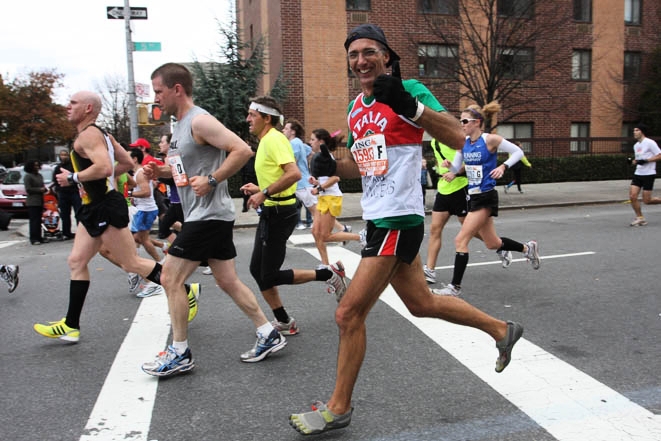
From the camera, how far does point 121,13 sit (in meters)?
12.8

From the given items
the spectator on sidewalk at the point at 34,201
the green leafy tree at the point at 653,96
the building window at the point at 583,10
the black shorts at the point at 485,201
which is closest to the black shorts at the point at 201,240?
the black shorts at the point at 485,201

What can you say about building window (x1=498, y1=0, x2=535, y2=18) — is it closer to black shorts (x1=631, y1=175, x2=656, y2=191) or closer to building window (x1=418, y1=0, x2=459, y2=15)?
building window (x1=418, y1=0, x2=459, y2=15)

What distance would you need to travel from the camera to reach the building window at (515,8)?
51.8 ft

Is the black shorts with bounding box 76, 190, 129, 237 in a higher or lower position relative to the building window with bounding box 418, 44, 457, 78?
lower

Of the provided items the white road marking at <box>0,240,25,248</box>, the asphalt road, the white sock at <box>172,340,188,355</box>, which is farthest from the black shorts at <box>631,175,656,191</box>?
the white road marking at <box>0,240,25,248</box>

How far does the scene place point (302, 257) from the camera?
8227mm

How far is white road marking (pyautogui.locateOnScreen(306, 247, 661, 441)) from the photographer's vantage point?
9.32 ft

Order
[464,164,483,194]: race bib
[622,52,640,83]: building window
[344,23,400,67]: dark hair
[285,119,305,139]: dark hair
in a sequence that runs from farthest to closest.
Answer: [622,52,640,83]: building window < [285,119,305,139]: dark hair < [464,164,483,194]: race bib < [344,23,400,67]: dark hair

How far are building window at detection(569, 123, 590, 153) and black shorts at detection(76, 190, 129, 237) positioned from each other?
2237 cm

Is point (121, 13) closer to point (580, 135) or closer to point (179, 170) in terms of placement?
point (179, 170)

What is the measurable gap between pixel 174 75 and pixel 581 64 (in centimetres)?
2373

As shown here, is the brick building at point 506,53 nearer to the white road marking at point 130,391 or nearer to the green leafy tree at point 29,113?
the white road marking at point 130,391

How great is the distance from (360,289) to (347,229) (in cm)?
571

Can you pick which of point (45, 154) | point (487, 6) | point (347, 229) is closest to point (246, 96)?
point (487, 6)
